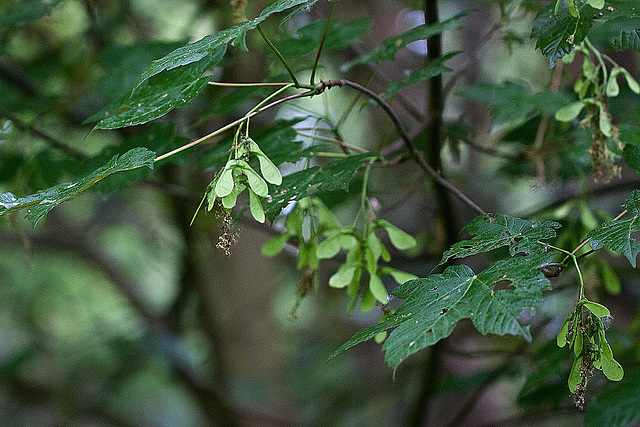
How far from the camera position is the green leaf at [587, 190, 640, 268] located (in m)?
0.63

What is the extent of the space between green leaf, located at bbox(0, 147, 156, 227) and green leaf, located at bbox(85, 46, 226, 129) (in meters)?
0.08

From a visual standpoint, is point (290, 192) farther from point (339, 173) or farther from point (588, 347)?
point (588, 347)

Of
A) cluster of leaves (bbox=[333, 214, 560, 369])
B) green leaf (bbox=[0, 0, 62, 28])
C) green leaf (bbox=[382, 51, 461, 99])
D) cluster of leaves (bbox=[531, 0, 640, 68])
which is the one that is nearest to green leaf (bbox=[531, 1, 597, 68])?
cluster of leaves (bbox=[531, 0, 640, 68])

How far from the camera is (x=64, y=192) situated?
0.69 m

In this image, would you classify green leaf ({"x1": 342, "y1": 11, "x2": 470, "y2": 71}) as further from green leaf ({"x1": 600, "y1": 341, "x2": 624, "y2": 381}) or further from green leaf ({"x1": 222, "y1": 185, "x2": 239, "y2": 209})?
green leaf ({"x1": 600, "y1": 341, "x2": 624, "y2": 381})

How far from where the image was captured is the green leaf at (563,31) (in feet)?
2.50

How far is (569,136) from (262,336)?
1.50 meters

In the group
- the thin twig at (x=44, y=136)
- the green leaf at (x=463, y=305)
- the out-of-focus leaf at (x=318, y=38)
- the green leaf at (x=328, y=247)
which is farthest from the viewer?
the thin twig at (x=44, y=136)

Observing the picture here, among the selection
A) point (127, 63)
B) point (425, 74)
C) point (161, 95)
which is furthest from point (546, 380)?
point (127, 63)

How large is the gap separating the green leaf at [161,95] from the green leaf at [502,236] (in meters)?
0.44

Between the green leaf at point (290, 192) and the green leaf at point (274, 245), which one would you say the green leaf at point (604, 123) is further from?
the green leaf at point (274, 245)

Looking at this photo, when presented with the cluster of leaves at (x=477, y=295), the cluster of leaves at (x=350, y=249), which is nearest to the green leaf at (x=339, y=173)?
the cluster of leaves at (x=350, y=249)

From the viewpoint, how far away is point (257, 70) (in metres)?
2.10

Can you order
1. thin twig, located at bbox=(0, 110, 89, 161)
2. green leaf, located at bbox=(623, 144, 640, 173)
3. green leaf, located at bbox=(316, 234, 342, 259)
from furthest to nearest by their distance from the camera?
thin twig, located at bbox=(0, 110, 89, 161) < green leaf, located at bbox=(316, 234, 342, 259) < green leaf, located at bbox=(623, 144, 640, 173)
